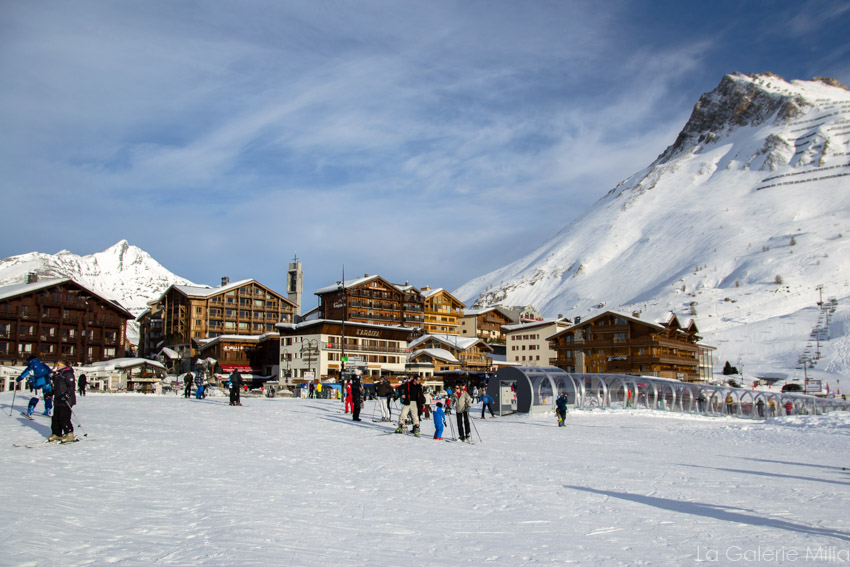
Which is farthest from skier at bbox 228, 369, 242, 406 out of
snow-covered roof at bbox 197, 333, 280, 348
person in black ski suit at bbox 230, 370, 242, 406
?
snow-covered roof at bbox 197, 333, 280, 348

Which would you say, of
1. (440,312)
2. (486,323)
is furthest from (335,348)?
(486,323)

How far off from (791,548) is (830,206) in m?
205

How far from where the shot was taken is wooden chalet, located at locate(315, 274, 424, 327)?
97500 millimetres

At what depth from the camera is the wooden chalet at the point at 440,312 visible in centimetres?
11838

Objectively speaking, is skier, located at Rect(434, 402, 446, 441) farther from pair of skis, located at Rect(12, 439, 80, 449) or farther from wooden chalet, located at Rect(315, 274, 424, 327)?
wooden chalet, located at Rect(315, 274, 424, 327)

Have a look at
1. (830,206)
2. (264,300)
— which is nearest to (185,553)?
(264,300)

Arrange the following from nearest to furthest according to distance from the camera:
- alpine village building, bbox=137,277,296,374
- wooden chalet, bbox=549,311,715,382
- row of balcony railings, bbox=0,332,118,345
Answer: row of balcony railings, bbox=0,332,118,345, wooden chalet, bbox=549,311,715,382, alpine village building, bbox=137,277,296,374

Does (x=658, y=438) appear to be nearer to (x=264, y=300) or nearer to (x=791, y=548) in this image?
(x=791, y=548)

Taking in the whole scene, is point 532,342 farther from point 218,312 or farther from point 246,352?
point 218,312

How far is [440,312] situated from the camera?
120375 mm

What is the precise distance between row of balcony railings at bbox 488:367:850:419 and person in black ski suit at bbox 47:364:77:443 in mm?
22604

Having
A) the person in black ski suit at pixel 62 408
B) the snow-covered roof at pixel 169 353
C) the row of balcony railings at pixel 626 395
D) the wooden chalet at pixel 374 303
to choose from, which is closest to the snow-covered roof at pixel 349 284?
the wooden chalet at pixel 374 303

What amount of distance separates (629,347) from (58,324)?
63.4 meters

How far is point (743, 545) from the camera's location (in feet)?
29.0
